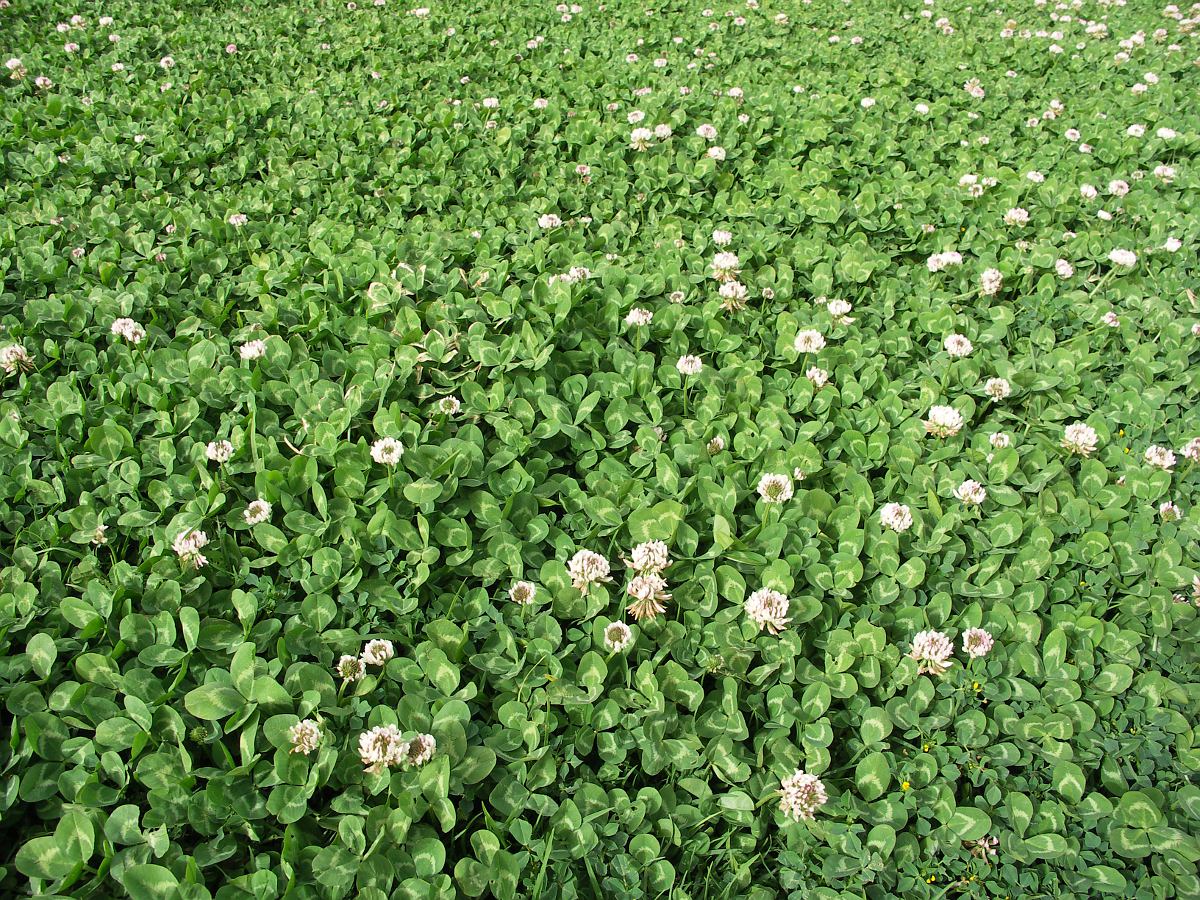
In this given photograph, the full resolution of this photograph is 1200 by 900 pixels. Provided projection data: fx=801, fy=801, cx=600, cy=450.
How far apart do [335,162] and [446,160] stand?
506 mm

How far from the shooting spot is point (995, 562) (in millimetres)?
2119

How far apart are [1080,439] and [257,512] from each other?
7.80 feet

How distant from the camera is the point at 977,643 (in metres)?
1.94

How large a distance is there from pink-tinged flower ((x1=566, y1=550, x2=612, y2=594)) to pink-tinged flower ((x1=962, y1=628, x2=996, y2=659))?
0.89m

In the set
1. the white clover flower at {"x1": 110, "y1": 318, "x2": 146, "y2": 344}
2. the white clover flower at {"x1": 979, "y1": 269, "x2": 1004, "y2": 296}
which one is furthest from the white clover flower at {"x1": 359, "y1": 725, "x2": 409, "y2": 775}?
the white clover flower at {"x1": 979, "y1": 269, "x2": 1004, "y2": 296}

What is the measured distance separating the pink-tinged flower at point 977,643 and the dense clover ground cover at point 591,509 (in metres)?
0.01

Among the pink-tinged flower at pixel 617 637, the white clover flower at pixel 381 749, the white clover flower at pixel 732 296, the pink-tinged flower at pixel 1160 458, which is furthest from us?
the white clover flower at pixel 732 296

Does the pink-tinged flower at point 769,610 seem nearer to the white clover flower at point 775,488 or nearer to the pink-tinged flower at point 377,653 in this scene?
the white clover flower at point 775,488

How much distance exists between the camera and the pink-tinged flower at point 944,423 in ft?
8.06

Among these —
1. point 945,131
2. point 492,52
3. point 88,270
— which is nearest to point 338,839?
point 88,270

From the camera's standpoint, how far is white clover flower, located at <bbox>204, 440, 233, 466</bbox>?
2.21 meters

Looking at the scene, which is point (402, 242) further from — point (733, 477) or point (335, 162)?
point (733, 477)

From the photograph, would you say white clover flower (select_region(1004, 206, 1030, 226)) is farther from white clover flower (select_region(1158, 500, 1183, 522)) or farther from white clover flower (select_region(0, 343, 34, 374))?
white clover flower (select_region(0, 343, 34, 374))

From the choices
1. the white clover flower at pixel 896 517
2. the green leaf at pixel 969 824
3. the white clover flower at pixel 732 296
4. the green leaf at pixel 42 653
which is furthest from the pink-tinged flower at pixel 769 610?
the green leaf at pixel 42 653
